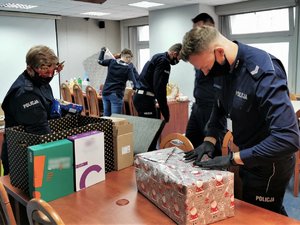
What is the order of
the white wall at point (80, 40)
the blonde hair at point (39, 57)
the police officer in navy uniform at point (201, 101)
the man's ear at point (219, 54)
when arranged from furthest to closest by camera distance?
the white wall at point (80, 40)
the police officer in navy uniform at point (201, 101)
the blonde hair at point (39, 57)
the man's ear at point (219, 54)

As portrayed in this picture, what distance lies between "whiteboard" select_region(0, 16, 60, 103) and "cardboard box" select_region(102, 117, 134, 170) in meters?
5.98

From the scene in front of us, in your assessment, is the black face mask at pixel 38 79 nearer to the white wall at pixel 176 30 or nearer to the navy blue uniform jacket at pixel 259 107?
the navy blue uniform jacket at pixel 259 107

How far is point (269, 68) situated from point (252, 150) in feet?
1.18

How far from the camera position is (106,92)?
16.3 feet

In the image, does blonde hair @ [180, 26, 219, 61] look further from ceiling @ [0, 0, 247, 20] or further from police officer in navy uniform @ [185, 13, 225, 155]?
ceiling @ [0, 0, 247, 20]

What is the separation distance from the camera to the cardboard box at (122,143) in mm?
1925

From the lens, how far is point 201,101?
2605mm

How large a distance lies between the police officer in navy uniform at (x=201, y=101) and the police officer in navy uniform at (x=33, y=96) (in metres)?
1.13

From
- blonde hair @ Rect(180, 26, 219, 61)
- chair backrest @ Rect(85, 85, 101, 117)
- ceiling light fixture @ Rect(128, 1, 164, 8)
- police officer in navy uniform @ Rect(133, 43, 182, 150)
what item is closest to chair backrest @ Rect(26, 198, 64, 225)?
blonde hair @ Rect(180, 26, 219, 61)

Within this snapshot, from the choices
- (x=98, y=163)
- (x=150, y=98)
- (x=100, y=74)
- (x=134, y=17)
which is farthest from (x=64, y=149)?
(x=134, y=17)

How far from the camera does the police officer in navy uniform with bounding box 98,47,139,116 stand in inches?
191

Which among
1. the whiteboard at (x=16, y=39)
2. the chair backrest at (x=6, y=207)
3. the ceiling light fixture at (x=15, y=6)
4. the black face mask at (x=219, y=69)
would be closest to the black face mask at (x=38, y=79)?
the chair backrest at (x=6, y=207)

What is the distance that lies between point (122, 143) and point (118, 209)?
0.57m

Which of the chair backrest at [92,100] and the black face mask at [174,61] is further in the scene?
the chair backrest at [92,100]
